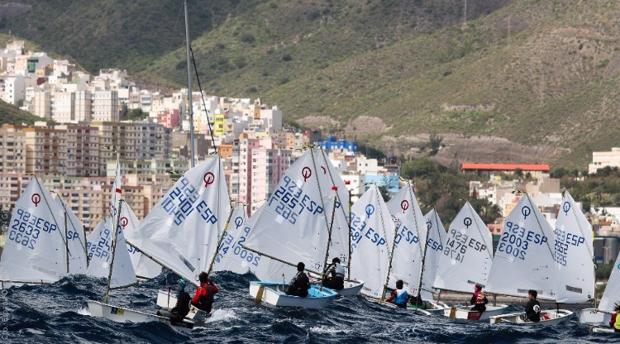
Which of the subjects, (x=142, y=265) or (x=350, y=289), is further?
(x=142, y=265)

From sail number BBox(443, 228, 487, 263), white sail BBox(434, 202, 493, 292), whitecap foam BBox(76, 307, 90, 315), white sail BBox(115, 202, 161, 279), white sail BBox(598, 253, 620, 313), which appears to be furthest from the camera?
white sail BBox(115, 202, 161, 279)

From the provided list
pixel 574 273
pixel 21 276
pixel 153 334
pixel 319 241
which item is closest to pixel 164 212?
pixel 153 334

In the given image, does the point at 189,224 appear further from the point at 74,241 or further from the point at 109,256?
the point at 74,241

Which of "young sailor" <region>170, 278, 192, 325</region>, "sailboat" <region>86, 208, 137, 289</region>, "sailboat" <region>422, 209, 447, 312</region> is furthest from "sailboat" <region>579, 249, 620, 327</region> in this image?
"young sailor" <region>170, 278, 192, 325</region>

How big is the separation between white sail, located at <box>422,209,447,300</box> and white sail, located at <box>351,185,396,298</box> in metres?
1.74

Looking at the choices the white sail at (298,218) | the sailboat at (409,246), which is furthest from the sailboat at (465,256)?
the white sail at (298,218)

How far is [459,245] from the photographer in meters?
82.6

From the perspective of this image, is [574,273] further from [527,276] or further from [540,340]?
[540,340]

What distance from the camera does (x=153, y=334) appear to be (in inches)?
2164

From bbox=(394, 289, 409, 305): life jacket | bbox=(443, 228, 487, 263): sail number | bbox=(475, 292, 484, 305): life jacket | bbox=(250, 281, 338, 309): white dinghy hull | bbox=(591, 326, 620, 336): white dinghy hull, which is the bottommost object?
bbox=(591, 326, 620, 336): white dinghy hull

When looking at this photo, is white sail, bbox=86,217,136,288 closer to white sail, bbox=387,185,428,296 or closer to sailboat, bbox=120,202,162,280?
sailboat, bbox=120,202,162,280

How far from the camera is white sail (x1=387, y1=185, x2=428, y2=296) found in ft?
259

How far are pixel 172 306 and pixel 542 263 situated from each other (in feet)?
65.5

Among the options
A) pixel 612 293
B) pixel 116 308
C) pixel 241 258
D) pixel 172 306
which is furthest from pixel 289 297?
pixel 241 258
